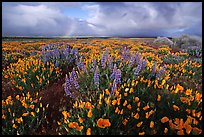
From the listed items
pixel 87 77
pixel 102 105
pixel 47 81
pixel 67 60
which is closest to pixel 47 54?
pixel 67 60

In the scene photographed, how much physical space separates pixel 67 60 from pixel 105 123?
3.78m

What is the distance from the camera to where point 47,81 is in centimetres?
580

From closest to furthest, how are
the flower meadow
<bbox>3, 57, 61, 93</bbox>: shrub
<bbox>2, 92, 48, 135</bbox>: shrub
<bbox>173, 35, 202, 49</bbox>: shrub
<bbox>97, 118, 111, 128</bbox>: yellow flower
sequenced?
<bbox>97, 118, 111, 128</bbox>: yellow flower
the flower meadow
<bbox>2, 92, 48, 135</bbox>: shrub
<bbox>3, 57, 61, 93</bbox>: shrub
<bbox>173, 35, 202, 49</bbox>: shrub

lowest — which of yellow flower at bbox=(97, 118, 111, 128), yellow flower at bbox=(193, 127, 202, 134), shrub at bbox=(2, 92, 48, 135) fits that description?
shrub at bbox=(2, 92, 48, 135)

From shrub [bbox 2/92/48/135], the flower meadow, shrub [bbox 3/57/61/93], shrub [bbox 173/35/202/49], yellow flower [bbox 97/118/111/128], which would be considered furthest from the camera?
shrub [bbox 173/35/202/49]

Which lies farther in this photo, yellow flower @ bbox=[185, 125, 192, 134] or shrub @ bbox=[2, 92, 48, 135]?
shrub @ bbox=[2, 92, 48, 135]

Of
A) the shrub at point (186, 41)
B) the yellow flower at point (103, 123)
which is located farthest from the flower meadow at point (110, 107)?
the shrub at point (186, 41)

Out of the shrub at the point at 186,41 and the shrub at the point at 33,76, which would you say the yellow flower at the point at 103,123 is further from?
the shrub at the point at 186,41

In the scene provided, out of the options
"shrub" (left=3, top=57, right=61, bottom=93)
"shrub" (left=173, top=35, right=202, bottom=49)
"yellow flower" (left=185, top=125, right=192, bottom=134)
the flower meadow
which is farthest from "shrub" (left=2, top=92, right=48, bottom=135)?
"shrub" (left=173, top=35, right=202, bottom=49)

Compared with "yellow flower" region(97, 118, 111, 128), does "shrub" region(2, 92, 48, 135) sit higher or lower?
lower

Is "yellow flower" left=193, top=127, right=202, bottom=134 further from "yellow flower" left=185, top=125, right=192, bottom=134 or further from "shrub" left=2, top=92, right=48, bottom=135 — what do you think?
"shrub" left=2, top=92, right=48, bottom=135

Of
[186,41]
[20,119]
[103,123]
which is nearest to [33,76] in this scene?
[20,119]

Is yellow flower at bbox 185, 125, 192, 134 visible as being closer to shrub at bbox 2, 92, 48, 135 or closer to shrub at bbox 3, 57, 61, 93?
shrub at bbox 2, 92, 48, 135

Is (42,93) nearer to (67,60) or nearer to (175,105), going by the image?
(67,60)
